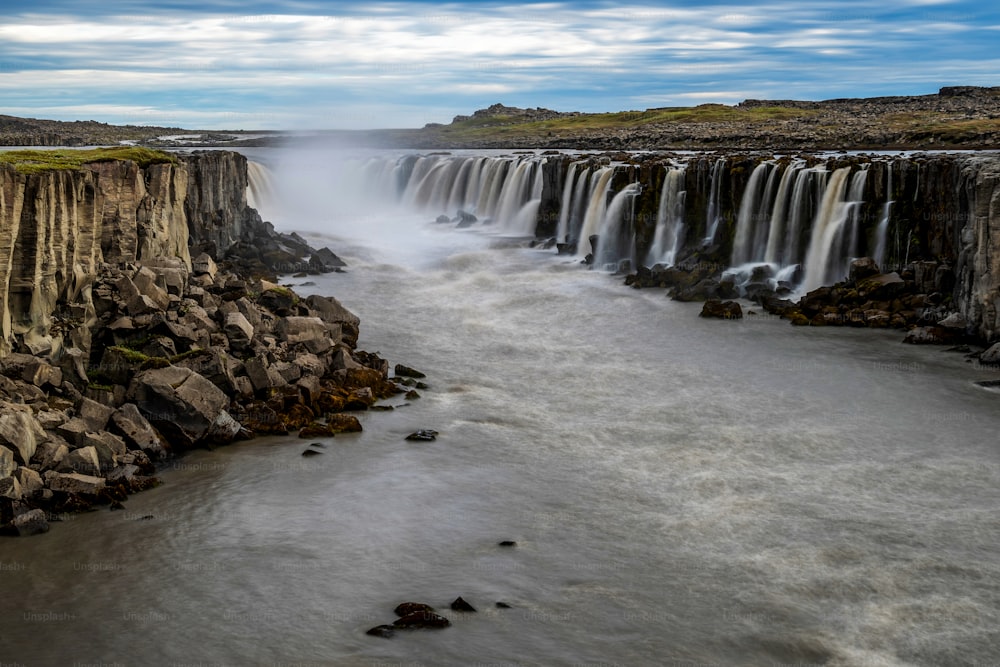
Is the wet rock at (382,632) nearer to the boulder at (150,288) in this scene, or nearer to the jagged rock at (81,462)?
the jagged rock at (81,462)

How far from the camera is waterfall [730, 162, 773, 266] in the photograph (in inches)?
2048

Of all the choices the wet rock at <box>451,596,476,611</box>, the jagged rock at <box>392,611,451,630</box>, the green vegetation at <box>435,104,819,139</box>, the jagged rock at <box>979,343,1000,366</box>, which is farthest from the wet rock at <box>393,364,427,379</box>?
the green vegetation at <box>435,104,819,139</box>

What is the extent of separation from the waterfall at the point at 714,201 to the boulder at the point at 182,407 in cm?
3289

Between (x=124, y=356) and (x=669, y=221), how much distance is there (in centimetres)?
3508

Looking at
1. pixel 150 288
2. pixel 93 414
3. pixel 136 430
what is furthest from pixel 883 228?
pixel 93 414

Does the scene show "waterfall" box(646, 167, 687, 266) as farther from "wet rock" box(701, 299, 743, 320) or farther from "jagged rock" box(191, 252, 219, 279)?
"jagged rock" box(191, 252, 219, 279)

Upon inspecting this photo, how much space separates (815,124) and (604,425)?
311ft

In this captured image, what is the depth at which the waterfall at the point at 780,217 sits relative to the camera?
50.2 meters

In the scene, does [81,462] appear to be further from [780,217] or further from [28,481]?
[780,217]

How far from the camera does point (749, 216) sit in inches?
2061

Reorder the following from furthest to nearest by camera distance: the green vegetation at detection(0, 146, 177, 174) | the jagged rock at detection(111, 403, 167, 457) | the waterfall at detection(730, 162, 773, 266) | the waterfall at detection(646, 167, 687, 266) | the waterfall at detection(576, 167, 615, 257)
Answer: the waterfall at detection(576, 167, 615, 257), the waterfall at detection(646, 167, 687, 266), the waterfall at detection(730, 162, 773, 266), the green vegetation at detection(0, 146, 177, 174), the jagged rock at detection(111, 403, 167, 457)

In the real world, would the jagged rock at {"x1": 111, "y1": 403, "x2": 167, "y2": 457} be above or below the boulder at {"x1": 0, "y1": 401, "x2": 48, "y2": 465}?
below

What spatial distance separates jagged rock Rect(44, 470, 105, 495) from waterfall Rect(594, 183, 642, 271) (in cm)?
3763

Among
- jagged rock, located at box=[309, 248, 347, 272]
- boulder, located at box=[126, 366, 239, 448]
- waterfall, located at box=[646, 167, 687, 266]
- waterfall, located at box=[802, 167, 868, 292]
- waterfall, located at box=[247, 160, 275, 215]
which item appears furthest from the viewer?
waterfall, located at box=[247, 160, 275, 215]
